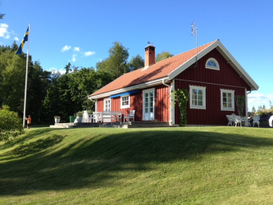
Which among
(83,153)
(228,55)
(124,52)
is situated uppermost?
(124,52)

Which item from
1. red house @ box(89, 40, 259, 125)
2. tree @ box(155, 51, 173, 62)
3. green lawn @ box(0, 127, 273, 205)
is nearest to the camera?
green lawn @ box(0, 127, 273, 205)

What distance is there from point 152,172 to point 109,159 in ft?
6.17

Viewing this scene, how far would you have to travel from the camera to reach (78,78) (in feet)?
114

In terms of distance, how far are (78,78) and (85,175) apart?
96.4 feet

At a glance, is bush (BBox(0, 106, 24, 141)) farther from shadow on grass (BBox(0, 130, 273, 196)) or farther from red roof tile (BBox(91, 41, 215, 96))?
red roof tile (BBox(91, 41, 215, 96))

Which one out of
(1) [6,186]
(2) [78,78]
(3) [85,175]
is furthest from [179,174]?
(2) [78,78]

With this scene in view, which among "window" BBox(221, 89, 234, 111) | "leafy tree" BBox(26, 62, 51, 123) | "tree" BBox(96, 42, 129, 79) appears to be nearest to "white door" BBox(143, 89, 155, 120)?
"window" BBox(221, 89, 234, 111)

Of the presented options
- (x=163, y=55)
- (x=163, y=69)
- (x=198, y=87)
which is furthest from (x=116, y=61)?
(x=198, y=87)

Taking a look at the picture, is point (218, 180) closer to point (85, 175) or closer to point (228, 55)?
point (85, 175)

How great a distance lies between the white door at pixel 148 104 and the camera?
16.7 metres

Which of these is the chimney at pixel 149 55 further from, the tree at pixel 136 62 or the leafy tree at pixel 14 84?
the tree at pixel 136 62

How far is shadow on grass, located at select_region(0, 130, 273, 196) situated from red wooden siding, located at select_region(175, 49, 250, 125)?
24.8ft

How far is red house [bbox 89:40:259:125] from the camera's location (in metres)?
15.4

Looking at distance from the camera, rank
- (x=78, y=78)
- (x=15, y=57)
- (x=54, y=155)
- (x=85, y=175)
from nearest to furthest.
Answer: (x=85, y=175) → (x=54, y=155) → (x=78, y=78) → (x=15, y=57)
